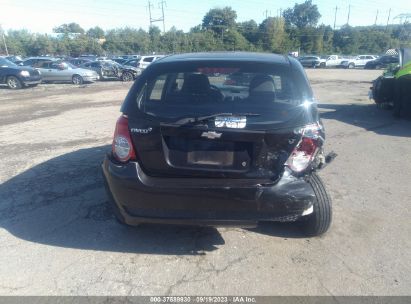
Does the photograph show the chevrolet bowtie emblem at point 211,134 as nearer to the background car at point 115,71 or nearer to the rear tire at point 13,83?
the rear tire at point 13,83

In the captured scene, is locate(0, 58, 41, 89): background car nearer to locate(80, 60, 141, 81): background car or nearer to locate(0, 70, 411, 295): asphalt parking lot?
locate(80, 60, 141, 81): background car

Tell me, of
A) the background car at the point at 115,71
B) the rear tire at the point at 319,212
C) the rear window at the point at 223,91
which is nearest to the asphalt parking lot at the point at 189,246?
the rear tire at the point at 319,212

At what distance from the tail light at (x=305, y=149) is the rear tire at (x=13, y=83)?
63.8 feet

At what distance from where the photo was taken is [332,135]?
7.98 metres

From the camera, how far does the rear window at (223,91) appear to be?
296 cm

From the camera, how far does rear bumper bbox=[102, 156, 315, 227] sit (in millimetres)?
2816

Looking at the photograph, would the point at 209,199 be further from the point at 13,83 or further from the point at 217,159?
the point at 13,83

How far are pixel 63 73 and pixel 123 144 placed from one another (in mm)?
20726

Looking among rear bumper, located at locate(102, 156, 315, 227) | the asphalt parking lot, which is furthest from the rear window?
the asphalt parking lot

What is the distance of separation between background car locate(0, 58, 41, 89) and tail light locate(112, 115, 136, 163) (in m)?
18.3

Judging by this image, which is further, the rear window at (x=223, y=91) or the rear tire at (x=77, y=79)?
the rear tire at (x=77, y=79)

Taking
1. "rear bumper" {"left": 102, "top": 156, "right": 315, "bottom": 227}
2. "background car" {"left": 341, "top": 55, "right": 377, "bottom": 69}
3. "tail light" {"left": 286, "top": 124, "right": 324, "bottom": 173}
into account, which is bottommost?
"background car" {"left": 341, "top": 55, "right": 377, "bottom": 69}

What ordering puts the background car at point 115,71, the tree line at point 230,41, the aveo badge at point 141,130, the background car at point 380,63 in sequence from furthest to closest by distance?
the tree line at point 230,41, the background car at point 380,63, the background car at point 115,71, the aveo badge at point 141,130

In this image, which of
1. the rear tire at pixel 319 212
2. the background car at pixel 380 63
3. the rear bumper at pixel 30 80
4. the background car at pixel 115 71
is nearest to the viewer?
the rear tire at pixel 319 212
